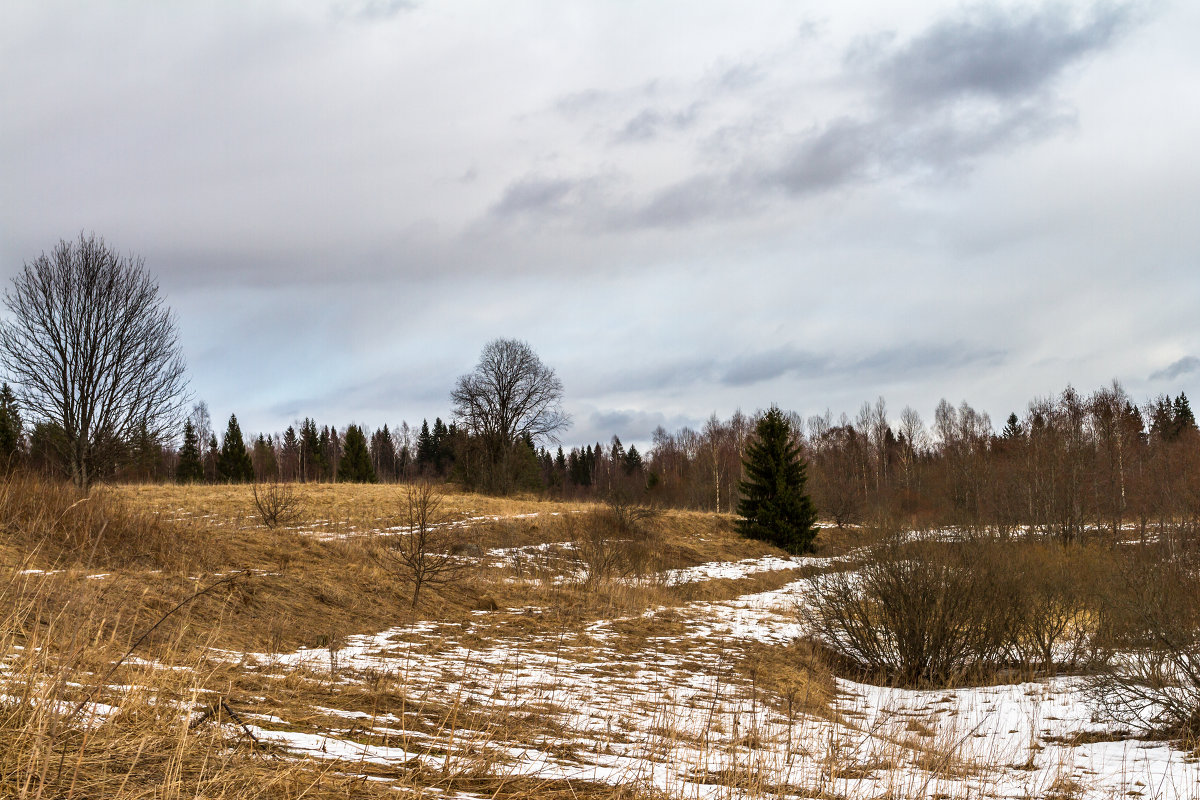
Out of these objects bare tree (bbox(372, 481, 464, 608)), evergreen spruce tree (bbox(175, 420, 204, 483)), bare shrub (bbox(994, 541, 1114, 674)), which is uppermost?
evergreen spruce tree (bbox(175, 420, 204, 483))

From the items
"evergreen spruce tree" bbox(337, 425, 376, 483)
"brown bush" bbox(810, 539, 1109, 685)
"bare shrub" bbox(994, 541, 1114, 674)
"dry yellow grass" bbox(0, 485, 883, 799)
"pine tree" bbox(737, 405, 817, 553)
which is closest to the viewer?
"dry yellow grass" bbox(0, 485, 883, 799)

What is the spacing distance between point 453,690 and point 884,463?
2918 inches

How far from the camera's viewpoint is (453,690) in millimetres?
7082

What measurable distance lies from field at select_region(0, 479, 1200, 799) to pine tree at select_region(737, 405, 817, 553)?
13411mm

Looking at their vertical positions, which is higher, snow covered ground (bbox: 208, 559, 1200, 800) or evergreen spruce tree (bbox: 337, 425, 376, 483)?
evergreen spruce tree (bbox: 337, 425, 376, 483)

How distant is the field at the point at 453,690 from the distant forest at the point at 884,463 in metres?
3.70

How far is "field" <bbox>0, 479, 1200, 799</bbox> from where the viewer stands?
3645 millimetres

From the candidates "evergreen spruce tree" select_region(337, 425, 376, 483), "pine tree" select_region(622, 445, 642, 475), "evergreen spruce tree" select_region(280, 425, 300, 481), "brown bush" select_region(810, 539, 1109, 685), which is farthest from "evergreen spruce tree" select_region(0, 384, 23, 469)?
"pine tree" select_region(622, 445, 642, 475)

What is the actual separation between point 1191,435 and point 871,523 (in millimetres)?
57434

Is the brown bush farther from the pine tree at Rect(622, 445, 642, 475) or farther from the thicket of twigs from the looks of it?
the pine tree at Rect(622, 445, 642, 475)

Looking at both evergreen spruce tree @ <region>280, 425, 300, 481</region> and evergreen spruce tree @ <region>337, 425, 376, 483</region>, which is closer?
evergreen spruce tree @ <region>337, 425, 376, 483</region>

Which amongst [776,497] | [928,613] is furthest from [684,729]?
[776,497]

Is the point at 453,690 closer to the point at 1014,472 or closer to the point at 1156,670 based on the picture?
the point at 1156,670

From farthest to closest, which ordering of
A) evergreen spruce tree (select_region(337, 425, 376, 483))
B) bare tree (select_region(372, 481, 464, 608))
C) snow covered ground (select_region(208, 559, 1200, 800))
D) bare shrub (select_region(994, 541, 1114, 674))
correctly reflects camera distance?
evergreen spruce tree (select_region(337, 425, 376, 483)) → bare tree (select_region(372, 481, 464, 608)) → bare shrub (select_region(994, 541, 1114, 674)) → snow covered ground (select_region(208, 559, 1200, 800))
